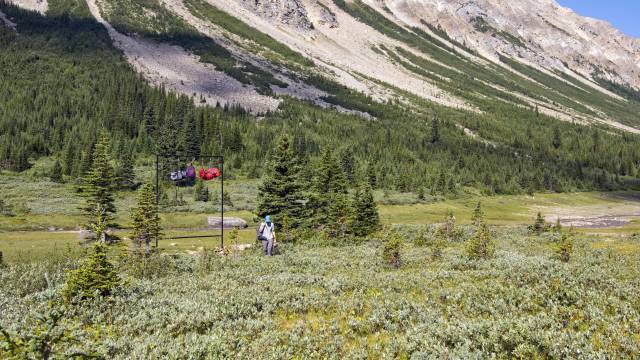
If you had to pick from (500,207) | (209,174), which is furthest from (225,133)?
(209,174)

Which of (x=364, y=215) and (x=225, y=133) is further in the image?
(x=225, y=133)

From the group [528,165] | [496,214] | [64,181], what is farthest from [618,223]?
[64,181]

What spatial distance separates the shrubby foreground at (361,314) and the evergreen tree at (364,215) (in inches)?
798

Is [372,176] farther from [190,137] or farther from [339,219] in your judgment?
[339,219]

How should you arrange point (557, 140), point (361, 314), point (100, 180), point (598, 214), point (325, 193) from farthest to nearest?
point (557, 140) → point (598, 214) → point (100, 180) → point (325, 193) → point (361, 314)

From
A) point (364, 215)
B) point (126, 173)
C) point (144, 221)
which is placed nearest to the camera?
point (144, 221)

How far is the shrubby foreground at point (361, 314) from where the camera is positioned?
9.03 m

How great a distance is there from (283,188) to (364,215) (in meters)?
7.68

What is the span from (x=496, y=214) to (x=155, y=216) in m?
70.8

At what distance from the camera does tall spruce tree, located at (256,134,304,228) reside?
39.0m

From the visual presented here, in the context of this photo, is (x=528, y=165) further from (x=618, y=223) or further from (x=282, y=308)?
(x=282, y=308)

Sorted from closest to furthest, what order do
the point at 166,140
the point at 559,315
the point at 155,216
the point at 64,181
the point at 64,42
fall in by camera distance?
1. the point at 559,315
2. the point at 155,216
3. the point at 64,181
4. the point at 166,140
5. the point at 64,42

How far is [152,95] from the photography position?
431 feet

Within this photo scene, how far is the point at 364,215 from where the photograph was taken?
40.1 metres
